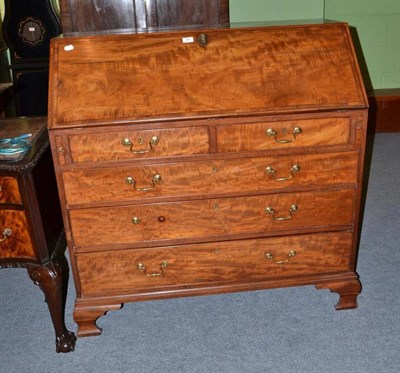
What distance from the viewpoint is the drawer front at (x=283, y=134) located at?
189 centimetres

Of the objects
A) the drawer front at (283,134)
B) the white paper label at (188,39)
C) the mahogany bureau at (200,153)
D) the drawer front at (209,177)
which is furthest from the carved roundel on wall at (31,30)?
the drawer front at (283,134)

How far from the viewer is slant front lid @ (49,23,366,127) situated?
1855 millimetres

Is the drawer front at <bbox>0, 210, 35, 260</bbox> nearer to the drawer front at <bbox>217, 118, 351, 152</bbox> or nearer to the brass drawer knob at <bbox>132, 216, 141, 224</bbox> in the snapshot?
the brass drawer knob at <bbox>132, 216, 141, 224</bbox>

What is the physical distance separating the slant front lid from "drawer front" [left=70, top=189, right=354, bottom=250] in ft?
1.21

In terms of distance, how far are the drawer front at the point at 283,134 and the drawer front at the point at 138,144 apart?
3.6 inches

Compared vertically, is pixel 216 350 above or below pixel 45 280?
below

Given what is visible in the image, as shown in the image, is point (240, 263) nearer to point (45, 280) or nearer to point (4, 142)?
point (45, 280)

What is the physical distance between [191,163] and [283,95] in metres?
0.43

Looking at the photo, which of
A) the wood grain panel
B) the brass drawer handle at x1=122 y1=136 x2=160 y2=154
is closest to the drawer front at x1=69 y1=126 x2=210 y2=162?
the brass drawer handle at x1=122 y1=136 x2=160 y2=154

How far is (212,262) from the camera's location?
83.9 inches

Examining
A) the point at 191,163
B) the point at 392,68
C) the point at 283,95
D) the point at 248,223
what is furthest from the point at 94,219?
the point at 392,68

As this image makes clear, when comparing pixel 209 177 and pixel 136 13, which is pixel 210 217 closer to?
pixel 209 177

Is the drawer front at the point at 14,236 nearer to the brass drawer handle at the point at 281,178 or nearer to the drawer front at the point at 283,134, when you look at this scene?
the drawer front at the point at 283,134

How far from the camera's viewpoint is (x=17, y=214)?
185cm
